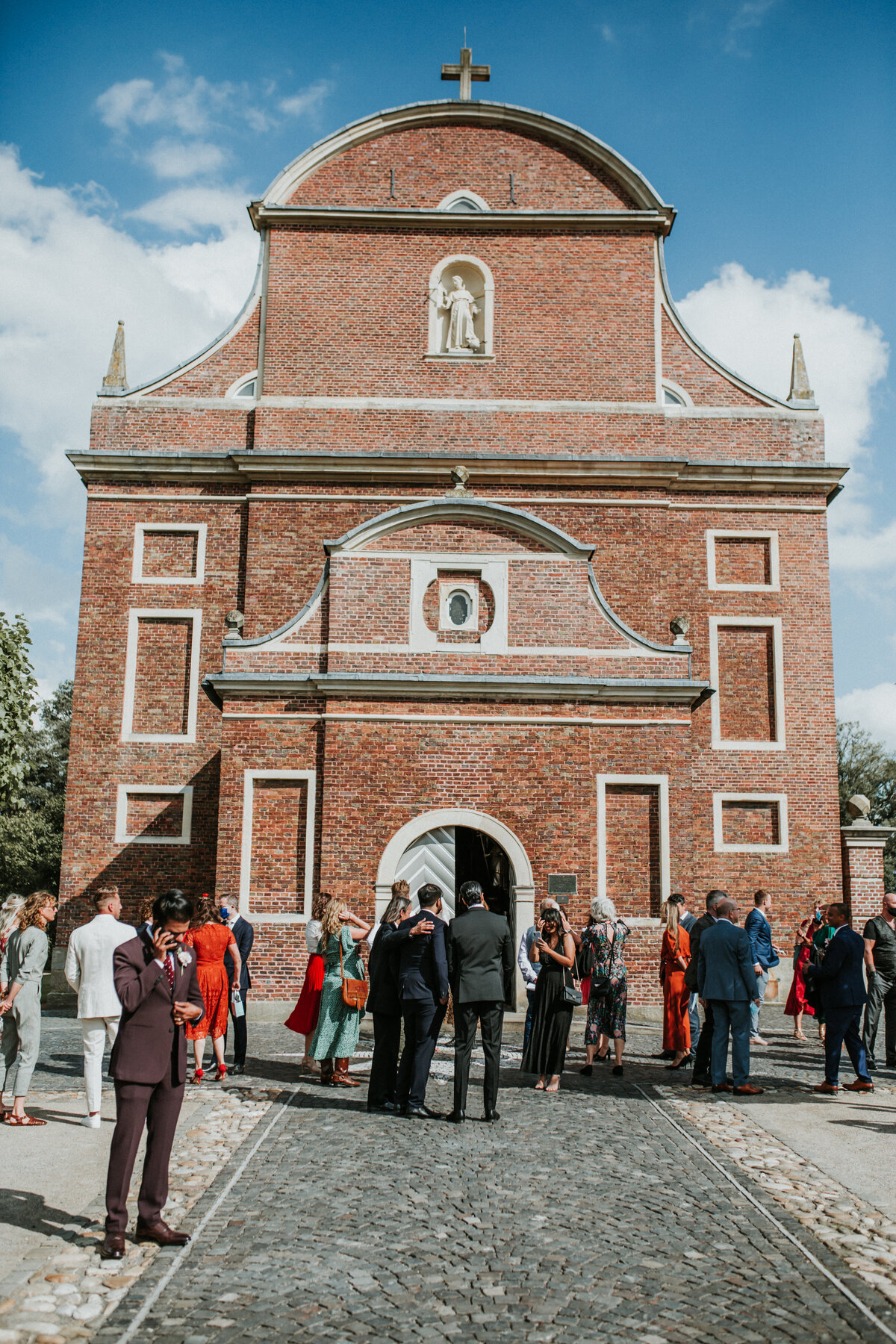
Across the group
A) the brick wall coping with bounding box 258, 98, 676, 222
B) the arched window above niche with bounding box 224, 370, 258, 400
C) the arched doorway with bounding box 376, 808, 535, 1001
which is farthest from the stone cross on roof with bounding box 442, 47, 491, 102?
the arched doorway with bounding box 376, 808, 535, 1001

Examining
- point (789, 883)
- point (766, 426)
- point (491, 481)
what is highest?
point (766, 426)

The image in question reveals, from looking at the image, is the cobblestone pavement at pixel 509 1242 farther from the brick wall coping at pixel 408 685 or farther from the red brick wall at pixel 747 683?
the red brick wall at pixel 747 683

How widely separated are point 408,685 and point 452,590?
1492mm

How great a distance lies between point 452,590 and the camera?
15.5 meters

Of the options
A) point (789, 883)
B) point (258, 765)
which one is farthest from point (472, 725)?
point (789, 883)

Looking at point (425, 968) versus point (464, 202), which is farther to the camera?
point (464, 202)

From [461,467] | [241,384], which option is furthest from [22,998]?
[241,384]

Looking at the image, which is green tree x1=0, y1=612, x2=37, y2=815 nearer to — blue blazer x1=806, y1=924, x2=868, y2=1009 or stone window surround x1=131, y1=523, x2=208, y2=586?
stone window surround x1=131, y1=523, x2=208, y2=586

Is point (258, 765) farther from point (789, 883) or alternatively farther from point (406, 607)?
point (789, 883)

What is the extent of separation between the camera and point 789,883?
18250mm

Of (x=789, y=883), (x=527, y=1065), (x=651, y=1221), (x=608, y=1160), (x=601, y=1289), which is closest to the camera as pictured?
(x=601, y=1289)

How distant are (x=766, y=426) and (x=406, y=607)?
8.11 m

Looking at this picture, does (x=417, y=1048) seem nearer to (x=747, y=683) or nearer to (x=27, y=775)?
(x=747, y=683)

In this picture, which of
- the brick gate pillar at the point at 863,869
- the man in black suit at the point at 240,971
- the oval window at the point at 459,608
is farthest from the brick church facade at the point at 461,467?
the man in black suit at the point at 240,971
